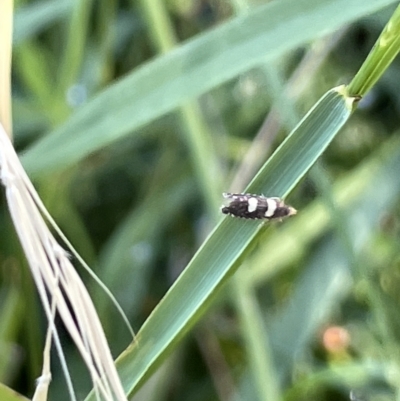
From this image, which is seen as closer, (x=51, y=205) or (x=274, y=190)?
(x=274, y=190)

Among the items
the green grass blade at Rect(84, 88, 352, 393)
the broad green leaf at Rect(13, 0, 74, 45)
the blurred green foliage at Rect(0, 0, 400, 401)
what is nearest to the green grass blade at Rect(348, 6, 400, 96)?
the green grass blade at Rect(84, 88, 352, 393)

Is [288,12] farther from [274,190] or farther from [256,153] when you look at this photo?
[256,153]

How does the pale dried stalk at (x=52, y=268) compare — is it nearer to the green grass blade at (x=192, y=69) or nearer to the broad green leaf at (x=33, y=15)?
the green grass blade at (x=192, y=69)

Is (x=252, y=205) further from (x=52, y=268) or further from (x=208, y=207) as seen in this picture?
(x=208, y=207)

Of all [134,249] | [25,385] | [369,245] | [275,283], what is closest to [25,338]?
[25,385]

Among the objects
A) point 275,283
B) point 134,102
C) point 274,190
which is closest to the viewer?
point 274,190

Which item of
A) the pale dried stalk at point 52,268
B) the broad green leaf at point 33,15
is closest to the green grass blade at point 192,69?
the pale dried stalk at point 52,268

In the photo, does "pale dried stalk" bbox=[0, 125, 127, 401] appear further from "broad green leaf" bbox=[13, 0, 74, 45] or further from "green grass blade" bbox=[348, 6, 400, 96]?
"broad green leaf" bbox=[13, 0, 74, 45]
